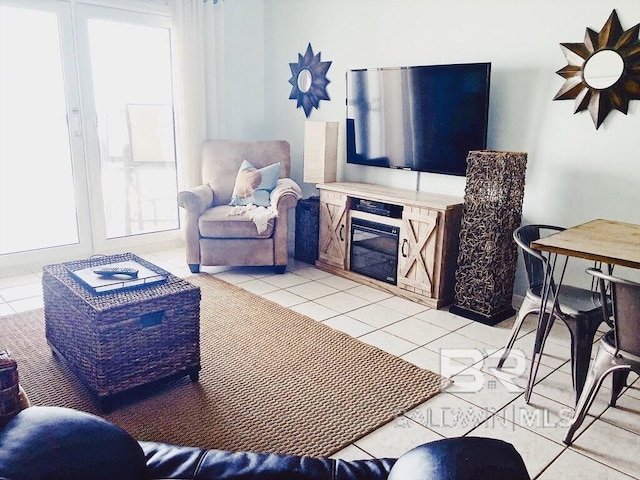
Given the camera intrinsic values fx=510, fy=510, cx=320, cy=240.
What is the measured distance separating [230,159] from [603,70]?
2.85 m

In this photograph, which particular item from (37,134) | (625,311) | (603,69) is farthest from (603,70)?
(37,134)

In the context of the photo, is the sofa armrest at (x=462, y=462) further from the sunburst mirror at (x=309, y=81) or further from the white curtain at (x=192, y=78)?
the white curtain at (x=192, y=78)

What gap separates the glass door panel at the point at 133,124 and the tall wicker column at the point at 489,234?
113 inches

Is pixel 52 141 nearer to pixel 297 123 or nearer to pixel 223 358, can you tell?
pixel 297 123

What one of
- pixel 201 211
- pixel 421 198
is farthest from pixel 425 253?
pixel 201 211

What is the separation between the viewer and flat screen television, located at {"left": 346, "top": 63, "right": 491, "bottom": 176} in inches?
130

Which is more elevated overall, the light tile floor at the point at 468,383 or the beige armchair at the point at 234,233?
the beige armchair at the point at 234,233

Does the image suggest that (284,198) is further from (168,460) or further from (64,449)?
(64,449)

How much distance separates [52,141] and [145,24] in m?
1.26

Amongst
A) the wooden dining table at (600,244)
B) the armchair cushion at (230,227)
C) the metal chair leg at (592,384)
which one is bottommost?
the metal chair leg at (592,384)

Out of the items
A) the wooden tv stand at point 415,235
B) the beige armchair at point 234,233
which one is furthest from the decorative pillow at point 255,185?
the wooden tv stand at point 415,235

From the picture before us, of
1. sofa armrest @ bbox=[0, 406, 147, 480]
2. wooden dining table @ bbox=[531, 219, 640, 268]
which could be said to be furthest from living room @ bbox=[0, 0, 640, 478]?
sofa armrest @ bbox=[0, 406, 147, 480]

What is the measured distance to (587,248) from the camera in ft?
6.38

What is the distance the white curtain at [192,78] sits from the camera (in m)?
4.39
